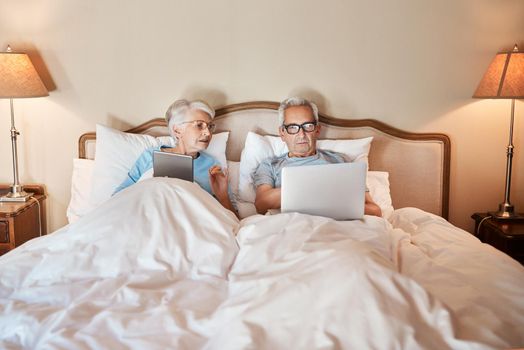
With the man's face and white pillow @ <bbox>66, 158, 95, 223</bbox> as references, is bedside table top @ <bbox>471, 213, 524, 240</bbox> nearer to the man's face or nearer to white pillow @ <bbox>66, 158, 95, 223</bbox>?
the man's face

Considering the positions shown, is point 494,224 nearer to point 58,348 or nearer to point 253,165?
point 253,165

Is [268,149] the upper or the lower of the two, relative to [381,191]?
upper

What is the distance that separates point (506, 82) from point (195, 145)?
1.58 m

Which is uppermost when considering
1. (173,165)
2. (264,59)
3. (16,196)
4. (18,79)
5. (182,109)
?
(264,59)

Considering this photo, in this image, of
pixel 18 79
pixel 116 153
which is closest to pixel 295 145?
pixel 116 153

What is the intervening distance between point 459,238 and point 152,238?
4.05 feet

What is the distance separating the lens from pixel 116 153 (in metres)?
3.02

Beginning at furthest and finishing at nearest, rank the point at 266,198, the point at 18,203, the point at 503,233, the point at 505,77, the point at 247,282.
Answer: the point at 18,203, the point at 505,77, the point at 503,233, the point at 266,198, the point at 247,282

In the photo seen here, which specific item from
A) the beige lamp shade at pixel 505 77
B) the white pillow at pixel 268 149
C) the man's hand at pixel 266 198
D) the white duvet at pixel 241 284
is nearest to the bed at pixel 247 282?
the white duvet at pixel 241 284

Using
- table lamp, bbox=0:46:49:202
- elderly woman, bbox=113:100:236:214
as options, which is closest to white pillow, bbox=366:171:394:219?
elderly woman, bbox=113:100:236:214

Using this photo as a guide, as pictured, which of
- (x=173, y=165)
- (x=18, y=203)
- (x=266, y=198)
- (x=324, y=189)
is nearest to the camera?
(x=324, y=189)

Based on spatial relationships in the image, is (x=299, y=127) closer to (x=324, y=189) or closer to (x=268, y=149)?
(x=268, y=149)

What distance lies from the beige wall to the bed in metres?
0.73

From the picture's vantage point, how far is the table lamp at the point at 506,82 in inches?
118
